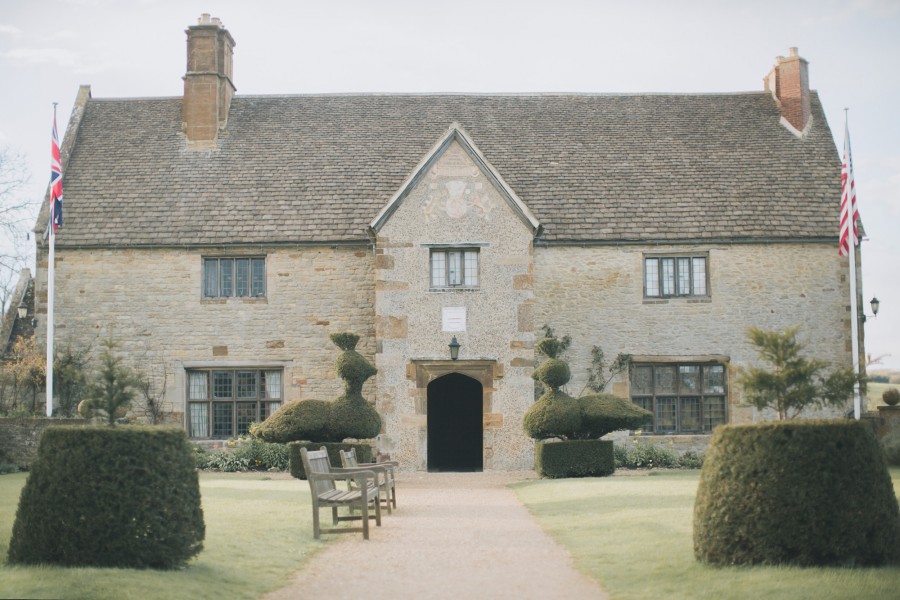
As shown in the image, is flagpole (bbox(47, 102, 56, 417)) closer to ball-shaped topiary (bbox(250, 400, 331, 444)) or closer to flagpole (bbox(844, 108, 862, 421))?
ball-shaped topiary (bbox(250, 400, 331, 444))

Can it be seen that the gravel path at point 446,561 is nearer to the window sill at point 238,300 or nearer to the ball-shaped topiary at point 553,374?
the ball-shaped topiary at point 553,374

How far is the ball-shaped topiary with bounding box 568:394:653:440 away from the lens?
20688mm

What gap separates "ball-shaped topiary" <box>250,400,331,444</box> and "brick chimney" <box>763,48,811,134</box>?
16040 mm

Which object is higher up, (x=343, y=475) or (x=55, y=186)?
(x=55, y=186)

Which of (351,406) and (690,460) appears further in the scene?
(690,460)

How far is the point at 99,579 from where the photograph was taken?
862 cm

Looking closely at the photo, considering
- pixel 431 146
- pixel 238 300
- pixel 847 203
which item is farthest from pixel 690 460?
pixel 238 300

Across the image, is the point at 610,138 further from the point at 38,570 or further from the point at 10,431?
the point at 38,570

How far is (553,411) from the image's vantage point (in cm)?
2077

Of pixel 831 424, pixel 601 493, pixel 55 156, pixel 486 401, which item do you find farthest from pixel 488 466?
pixel 831 424

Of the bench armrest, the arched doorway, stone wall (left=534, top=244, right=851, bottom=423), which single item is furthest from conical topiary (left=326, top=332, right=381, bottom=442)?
the bench armrest

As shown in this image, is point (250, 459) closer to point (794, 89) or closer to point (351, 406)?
point (351, 406)

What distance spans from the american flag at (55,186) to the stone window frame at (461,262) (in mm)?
8659

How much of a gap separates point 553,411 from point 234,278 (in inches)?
371
